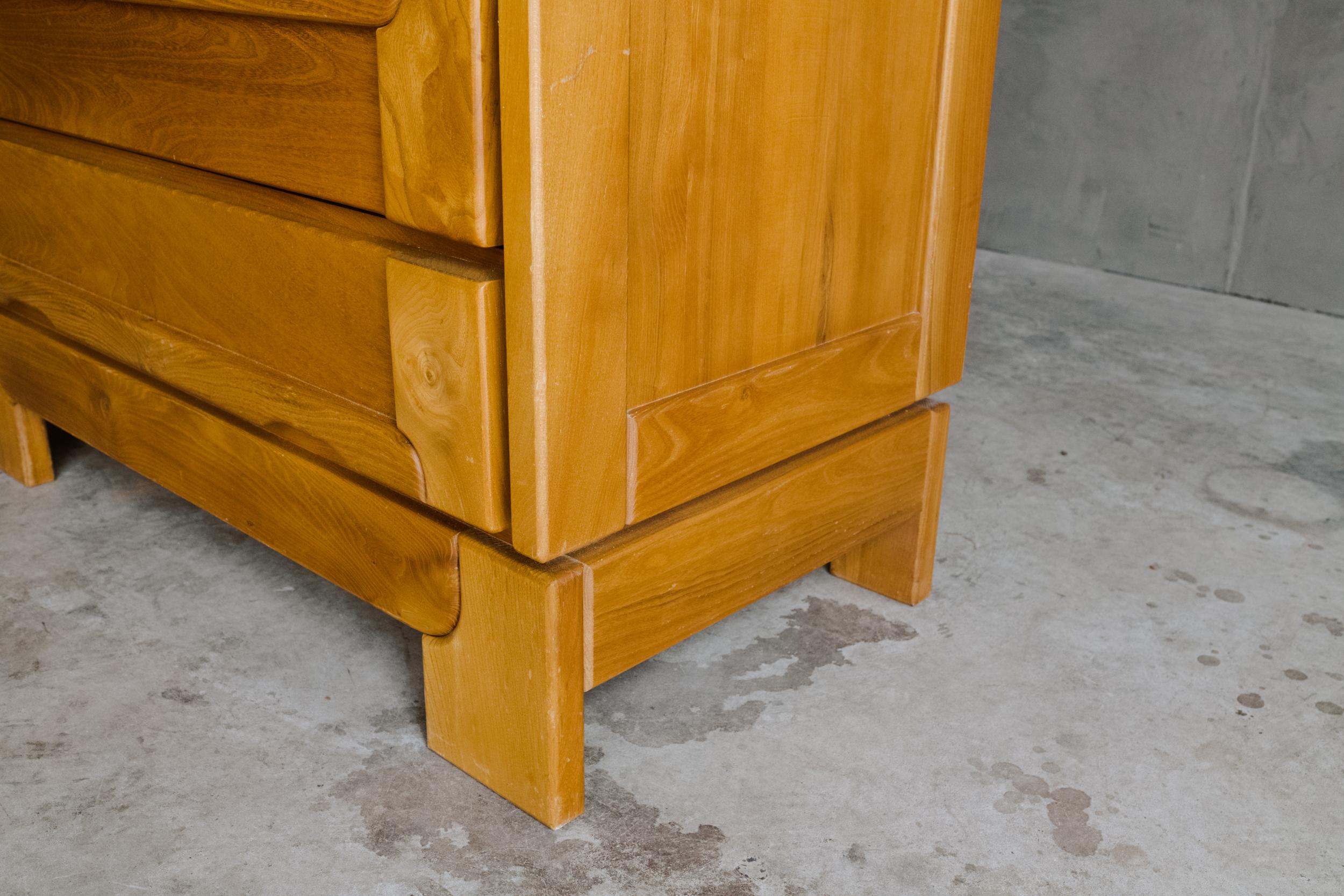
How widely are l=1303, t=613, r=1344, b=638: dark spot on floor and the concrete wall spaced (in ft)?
6.04

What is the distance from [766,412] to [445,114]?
0.44 m

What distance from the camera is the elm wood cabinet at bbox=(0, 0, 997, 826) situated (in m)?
0.94

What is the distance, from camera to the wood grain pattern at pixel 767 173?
988 millimetres

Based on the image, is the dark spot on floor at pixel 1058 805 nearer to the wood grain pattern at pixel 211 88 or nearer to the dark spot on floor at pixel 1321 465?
the wood grain pattern at pixel 211 88

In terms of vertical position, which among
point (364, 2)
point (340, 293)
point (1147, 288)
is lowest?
point (1147, 288)

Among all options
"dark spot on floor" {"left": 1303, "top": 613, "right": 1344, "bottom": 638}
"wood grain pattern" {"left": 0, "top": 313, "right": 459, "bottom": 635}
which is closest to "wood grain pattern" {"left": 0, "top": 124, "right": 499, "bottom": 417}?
"wood grain pattern" {"left": 0, "top": 313, "right": 459, "bottom": 635}

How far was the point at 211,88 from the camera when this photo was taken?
1168 millimetres

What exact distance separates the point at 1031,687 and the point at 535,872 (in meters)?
0.63

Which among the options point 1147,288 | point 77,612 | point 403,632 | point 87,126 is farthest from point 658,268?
point 1147,288

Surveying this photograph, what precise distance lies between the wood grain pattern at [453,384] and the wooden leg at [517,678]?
60 mm

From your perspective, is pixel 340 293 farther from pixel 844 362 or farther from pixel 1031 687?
pixel 1031 687

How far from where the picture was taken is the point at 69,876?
3.42ft

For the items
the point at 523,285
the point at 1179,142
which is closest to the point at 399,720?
the point at 523,285

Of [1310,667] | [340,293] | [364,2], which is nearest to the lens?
[364,2]
